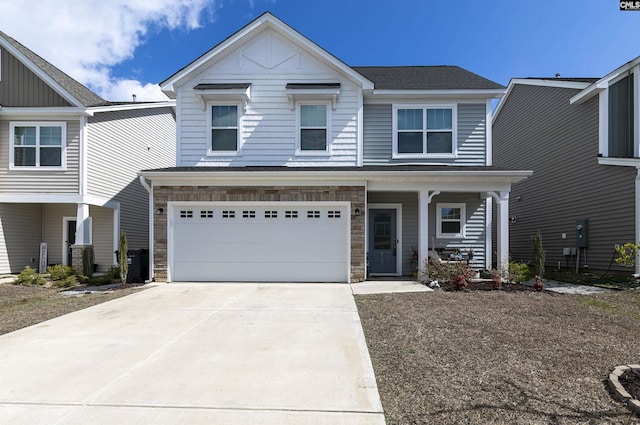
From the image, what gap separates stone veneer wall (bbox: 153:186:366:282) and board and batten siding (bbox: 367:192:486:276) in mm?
1716

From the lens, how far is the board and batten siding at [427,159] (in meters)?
12.5

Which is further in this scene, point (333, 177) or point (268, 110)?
point (268, 110)

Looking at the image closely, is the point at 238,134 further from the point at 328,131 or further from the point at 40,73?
the point at 40,73

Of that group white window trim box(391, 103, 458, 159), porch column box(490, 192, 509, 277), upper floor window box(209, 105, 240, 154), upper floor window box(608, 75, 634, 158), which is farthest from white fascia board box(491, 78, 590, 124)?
upper floor window box(209, 105, 240, 154)

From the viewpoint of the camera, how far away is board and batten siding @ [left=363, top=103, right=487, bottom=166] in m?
12.5

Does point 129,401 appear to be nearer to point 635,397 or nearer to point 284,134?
point 635,397

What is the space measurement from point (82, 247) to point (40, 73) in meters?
5.72

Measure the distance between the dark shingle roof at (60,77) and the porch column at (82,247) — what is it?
351 cm

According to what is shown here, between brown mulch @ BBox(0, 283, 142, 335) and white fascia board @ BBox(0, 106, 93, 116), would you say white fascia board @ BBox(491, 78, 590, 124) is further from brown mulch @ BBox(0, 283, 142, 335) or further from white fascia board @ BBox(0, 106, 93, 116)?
white fascia board @ BBox(0, 106, 93, 116)

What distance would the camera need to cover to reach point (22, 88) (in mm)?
12930

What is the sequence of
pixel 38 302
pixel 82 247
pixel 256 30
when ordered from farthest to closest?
pixel 82 247 < pixel 256 30 < pixel 38 302

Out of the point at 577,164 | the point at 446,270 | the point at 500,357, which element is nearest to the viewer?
the point at 500,357

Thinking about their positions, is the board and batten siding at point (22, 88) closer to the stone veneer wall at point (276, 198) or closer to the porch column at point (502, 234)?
the stone veneer wall at point (276, 198)

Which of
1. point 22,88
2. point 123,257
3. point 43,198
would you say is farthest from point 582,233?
point 22,88
